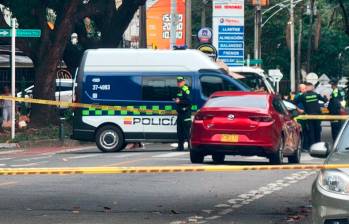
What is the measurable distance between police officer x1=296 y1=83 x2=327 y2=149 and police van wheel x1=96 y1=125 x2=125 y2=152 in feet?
14.9

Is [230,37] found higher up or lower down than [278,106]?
higher up

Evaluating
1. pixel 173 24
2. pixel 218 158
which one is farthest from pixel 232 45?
pixel 218 158

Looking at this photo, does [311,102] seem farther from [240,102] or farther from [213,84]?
[240,102]

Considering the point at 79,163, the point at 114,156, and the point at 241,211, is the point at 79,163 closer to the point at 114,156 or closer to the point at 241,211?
the point at 114,156

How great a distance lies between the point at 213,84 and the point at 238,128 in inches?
278

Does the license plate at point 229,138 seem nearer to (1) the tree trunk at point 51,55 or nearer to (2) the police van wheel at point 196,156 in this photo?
(2) the police van wheel at point 196,156

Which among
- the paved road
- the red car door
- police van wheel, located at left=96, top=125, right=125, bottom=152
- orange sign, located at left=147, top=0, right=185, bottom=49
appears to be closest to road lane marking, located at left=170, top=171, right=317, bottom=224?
the paved road

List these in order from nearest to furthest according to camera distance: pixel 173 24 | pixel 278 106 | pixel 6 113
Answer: pixel 278 106 < pixel 6 113 < pixel 173 24

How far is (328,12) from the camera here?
74.1 meters

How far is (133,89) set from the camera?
27.4 metres

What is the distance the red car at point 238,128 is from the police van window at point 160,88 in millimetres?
6161

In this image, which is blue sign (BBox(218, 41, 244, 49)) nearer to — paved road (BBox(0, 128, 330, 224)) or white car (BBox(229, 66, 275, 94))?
white car (BBox(229, 66, 275, 94))

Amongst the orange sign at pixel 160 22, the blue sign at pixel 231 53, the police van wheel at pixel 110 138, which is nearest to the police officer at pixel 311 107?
the police van wheel at pixel 110 138

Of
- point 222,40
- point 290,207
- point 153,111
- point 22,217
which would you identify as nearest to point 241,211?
point 290,207
